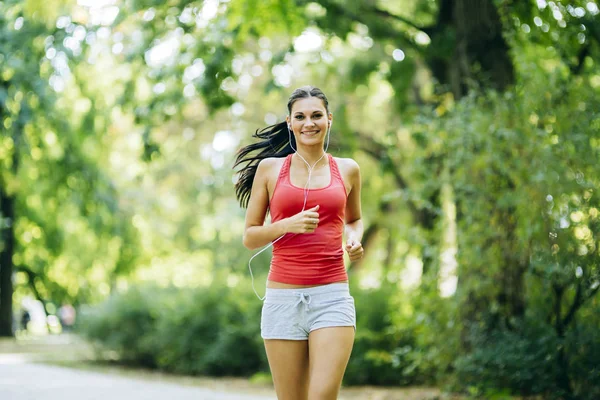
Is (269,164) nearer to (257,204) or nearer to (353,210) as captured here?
(257,204)

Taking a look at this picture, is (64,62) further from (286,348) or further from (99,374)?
(286,348)

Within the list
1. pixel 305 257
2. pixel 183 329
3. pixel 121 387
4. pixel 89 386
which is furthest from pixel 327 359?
pixel 183 329

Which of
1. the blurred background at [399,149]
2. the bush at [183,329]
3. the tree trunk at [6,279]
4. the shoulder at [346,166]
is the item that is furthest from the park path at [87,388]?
the tree trunk at [6,279]

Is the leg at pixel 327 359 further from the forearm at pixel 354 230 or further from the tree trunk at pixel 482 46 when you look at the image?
the tree trunk at pixel 482 46

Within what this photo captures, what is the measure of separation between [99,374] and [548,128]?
8.95 meters

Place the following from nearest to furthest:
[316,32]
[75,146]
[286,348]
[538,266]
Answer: [286,348] < [538,266] < [316,32] < [75,146]

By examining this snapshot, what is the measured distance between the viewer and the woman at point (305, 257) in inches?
158

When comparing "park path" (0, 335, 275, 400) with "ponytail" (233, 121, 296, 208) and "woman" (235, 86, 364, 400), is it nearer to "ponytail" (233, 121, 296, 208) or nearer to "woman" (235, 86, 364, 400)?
"ponytail" (233, 121, 296, 208)

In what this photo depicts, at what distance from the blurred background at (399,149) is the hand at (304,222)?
1105 mm

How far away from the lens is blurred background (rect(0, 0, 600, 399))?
8.05 metres

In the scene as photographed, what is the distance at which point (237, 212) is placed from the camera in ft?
79.9

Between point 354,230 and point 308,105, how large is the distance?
2.44 ft

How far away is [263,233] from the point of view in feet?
13.6

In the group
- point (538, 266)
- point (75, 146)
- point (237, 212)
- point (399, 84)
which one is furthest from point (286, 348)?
point (237, 212)
